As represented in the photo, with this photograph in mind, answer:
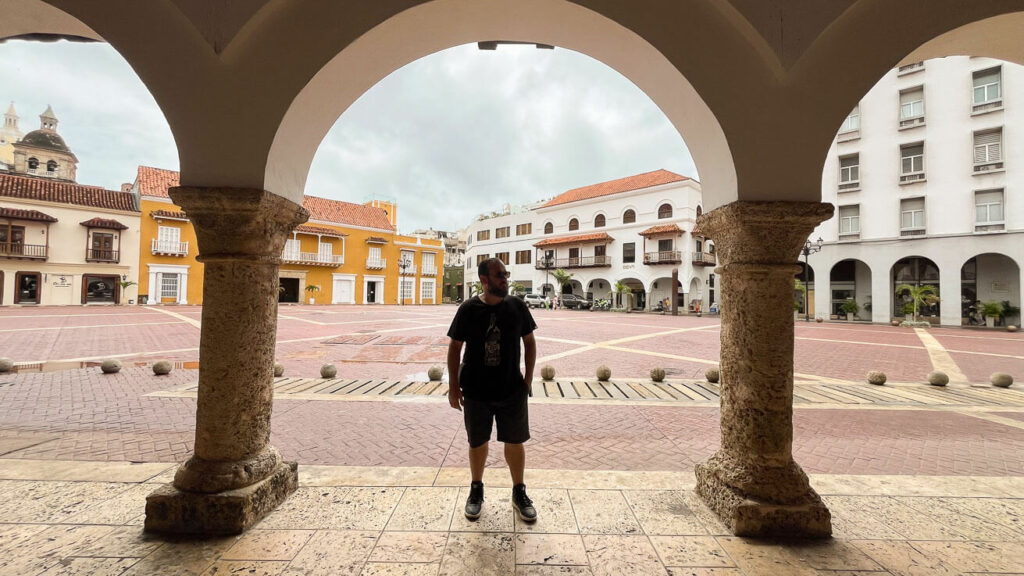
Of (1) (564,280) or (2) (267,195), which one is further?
(1) (564,280)

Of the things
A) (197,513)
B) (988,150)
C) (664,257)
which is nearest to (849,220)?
(988,150)

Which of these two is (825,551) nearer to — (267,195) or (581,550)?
(581,550)

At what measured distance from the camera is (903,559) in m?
2.20

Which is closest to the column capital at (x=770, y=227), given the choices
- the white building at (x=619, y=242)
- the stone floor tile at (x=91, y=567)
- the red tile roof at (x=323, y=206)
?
the stone floor tile at (x=91, y=567)

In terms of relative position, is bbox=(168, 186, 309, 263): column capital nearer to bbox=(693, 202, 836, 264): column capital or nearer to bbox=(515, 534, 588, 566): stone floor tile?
bbox=(515, 534, 588, 566): stone floor tile

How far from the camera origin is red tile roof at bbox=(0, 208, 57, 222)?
24.0 meters

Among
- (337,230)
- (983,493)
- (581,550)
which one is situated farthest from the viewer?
(337,230)

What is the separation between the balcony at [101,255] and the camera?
26.1 metres

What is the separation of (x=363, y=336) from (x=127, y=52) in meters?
11.0

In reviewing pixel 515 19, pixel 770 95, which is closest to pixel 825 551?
pixel 770 95

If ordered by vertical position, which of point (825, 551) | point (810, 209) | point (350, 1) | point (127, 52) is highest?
point (350, 1)

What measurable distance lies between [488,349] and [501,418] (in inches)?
18.9

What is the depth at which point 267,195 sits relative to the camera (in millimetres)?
2627

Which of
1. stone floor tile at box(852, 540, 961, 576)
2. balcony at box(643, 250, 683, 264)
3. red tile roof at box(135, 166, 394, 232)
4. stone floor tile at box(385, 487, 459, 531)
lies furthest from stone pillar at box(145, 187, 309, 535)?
balcony at box(643, 250, 683, 264)
